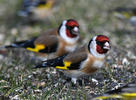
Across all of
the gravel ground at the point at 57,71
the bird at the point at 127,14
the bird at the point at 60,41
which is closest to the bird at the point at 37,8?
the gravel ground at the point at 57,71

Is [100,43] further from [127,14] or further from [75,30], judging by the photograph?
[127,14]

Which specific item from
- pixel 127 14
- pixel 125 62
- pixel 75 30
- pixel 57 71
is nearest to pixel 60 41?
pixel 75 30

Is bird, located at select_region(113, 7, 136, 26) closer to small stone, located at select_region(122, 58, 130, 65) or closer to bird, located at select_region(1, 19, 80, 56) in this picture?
small stone, located at select_region(122, 58, 130, 65)

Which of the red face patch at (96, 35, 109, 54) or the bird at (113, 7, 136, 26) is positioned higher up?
the bird at (113, 7, 136, 26)

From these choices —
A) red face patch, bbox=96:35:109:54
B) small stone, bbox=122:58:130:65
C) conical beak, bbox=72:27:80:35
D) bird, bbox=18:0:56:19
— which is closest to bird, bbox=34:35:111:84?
red face patch, bbox=96:35:109:54

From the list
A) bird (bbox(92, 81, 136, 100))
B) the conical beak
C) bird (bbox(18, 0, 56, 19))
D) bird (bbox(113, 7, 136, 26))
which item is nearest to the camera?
bird (bbox(92, 81, 136, 100))

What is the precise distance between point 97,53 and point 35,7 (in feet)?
11.8

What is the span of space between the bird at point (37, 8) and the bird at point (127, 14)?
5.55 ft

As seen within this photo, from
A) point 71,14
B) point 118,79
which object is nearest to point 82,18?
point 71,14

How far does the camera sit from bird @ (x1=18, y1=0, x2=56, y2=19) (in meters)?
7.70

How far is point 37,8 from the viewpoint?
7723mm

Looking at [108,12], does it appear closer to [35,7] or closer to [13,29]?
[35,7]

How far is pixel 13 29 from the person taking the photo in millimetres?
→ 7395

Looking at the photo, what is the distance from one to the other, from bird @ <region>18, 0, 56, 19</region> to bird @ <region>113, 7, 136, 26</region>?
1.69 meters
